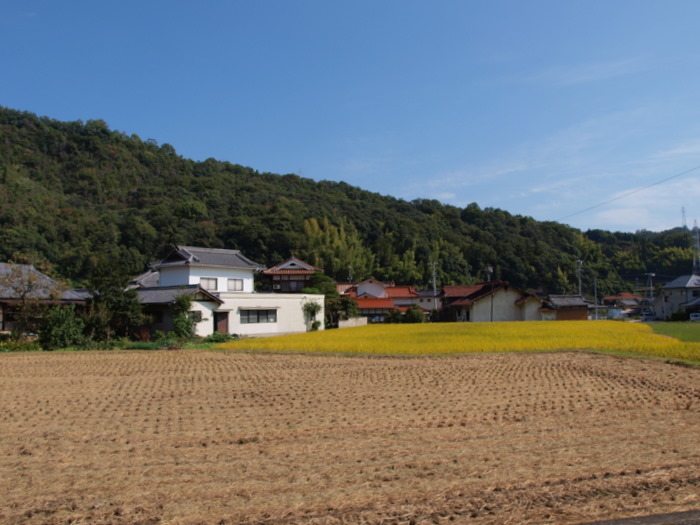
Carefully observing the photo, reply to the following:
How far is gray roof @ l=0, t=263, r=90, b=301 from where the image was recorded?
23578mm

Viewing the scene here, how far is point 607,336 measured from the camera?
2480 centimetres

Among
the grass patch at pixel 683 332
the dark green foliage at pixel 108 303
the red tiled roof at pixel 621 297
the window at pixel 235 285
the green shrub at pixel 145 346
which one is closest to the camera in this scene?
the green shrub at pixel 145 346

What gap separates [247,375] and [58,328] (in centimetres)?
1227

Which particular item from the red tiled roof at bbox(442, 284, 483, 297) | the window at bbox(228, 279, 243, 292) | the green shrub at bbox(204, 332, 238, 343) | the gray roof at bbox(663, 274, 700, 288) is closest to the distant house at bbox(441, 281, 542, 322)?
the red tiled roof at bbox(442, 284, 483, 297)

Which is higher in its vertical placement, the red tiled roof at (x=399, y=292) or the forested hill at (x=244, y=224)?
the forested hill at (x=244, y=224)

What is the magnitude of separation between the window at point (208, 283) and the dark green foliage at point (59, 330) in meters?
10.1

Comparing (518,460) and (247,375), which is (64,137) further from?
(518,460)

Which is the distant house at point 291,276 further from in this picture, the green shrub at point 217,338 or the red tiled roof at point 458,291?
the green shrub at point 217,338

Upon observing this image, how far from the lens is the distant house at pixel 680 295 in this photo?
178 ft

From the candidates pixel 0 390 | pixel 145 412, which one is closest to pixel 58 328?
pixel 0 390

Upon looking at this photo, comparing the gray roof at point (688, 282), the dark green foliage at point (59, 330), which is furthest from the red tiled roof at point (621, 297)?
the dark green foliage at point (59, 330)

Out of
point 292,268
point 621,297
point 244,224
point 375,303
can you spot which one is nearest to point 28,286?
point 292,268

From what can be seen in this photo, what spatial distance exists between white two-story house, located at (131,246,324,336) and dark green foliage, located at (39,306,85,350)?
444cm

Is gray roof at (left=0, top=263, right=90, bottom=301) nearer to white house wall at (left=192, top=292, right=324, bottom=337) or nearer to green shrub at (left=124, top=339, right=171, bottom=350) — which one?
green shrub at (left=124, top=339, right=171, bottom=350)
